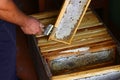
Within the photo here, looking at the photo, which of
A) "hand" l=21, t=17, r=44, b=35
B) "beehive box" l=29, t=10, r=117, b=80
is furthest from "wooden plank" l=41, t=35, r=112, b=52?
"hand" l=21, t=17, r=44, b=35

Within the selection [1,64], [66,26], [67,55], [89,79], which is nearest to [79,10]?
[66,26]

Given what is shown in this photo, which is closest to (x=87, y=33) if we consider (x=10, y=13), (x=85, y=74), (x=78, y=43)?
(x=78, y=43)

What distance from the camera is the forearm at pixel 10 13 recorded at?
135cm

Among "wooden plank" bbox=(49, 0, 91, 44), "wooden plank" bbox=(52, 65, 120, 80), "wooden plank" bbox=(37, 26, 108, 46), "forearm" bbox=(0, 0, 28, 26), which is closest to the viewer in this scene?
"forearm" bbox=(0, 0, 28, 26)

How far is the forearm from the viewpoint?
1.35 m

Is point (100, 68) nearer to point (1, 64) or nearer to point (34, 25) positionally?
point (34, 25)

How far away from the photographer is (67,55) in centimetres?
162

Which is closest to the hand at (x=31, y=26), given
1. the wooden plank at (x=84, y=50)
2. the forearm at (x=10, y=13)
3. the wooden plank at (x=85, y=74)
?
the forearm at (x=10, y=13)

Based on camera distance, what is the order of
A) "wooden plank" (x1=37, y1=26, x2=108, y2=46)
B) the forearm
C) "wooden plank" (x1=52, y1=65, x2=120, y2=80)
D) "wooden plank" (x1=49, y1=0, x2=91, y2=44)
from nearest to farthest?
the forearm
"wooden plank" (x1=52, y1=65, x2=120, y2=80)
"wooden plank" (x1=49, y1=0, x2=91, y2=44)
"wooden plank" (x1=37, y1=26, x2=108, y2=46)

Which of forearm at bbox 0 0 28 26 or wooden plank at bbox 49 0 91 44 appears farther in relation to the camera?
wooden plank at bbox 49 0 91 44

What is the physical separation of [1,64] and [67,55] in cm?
37

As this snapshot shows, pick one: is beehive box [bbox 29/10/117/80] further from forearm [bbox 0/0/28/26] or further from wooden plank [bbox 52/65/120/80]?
forearm [bbox 0/0/28/26]

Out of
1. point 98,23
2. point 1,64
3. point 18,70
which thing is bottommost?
point 18,70

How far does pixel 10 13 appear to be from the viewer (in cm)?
142
